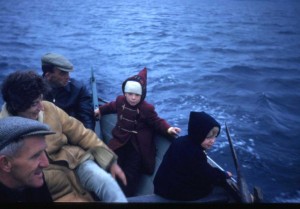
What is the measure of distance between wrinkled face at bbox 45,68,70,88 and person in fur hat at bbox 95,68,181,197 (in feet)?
2.17

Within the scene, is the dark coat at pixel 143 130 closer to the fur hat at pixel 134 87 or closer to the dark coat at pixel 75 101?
the fur hat at pixel 134 87

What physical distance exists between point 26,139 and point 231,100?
7802 mm

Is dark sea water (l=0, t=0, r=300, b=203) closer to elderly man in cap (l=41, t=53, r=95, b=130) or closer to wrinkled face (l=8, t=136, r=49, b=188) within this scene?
elderly man in cap (l=41, t=53, r=95, b=130)

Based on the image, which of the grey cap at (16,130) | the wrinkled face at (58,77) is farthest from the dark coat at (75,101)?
the grey cap at (16,130)

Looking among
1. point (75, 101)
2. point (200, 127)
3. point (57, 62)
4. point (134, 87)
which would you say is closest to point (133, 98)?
point (134, 87)

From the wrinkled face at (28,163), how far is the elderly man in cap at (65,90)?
5.46 ft

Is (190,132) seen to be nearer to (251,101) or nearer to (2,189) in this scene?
(2,189)

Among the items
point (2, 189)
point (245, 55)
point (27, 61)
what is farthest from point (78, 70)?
point (2, 189)

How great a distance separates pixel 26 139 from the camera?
1652 mm

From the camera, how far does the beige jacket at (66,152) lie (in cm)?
228

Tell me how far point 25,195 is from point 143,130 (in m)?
1.85

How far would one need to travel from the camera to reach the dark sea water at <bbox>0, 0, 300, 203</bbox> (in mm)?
5949

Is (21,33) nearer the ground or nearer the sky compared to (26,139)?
nearer the ground

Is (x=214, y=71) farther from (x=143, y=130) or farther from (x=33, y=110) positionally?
(x=33, y=110)
